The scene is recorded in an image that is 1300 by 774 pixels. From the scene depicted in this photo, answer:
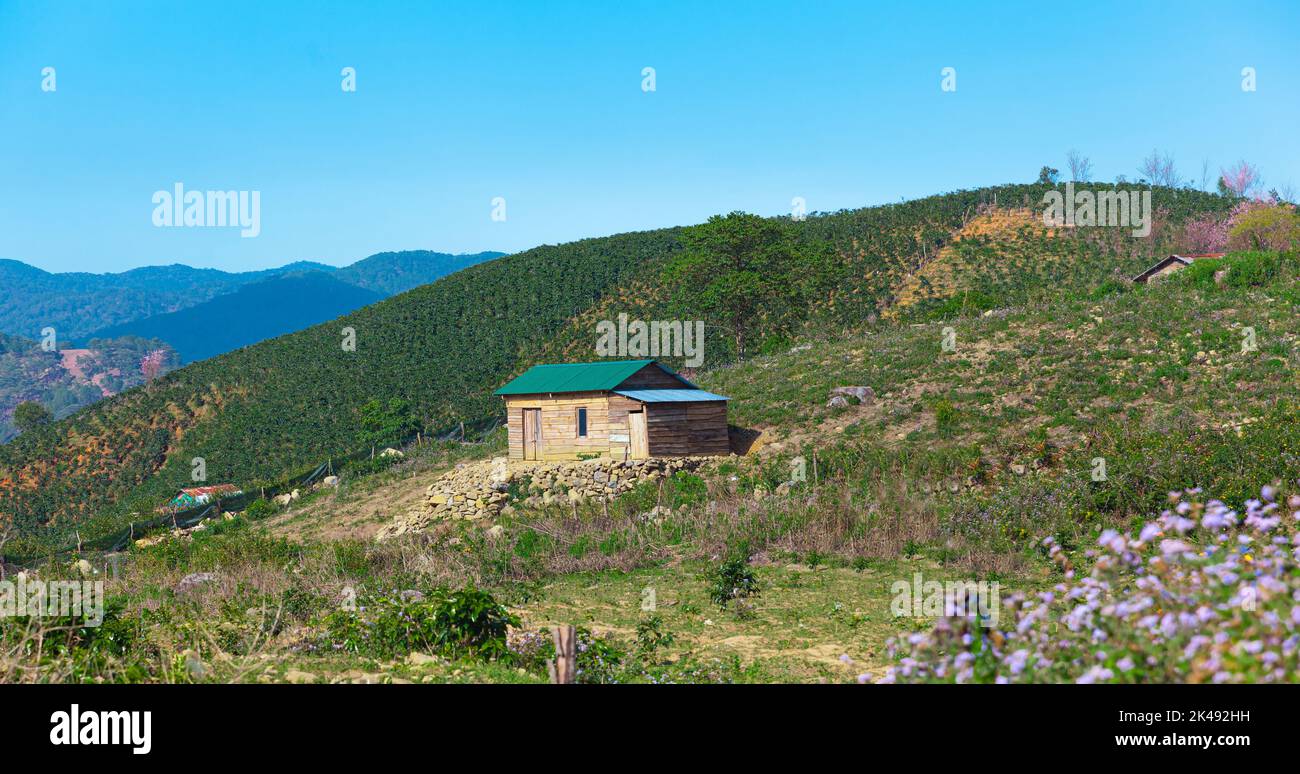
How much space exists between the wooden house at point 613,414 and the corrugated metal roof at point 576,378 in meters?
0.03

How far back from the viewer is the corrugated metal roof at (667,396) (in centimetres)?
2838

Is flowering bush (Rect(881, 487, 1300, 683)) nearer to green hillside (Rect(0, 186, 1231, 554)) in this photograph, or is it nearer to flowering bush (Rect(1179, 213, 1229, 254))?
green hillside (Rect(0, 186, 1231, 554))

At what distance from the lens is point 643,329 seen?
70.8m

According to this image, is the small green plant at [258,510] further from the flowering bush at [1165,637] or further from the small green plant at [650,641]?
the flowering bush at [1165,637]

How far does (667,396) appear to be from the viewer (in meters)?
29.2

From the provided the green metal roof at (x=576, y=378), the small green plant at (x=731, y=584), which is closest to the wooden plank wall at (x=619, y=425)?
the green metal roof at (x=576, y=378)

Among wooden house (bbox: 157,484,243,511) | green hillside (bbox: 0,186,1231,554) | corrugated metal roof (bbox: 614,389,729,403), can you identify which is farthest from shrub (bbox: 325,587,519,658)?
green hillside (bbox: 0,186,1231,554)

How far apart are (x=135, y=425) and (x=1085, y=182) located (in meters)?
81.7

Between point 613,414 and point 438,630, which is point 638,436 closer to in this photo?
point 613,414

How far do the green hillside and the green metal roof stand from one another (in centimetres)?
2176

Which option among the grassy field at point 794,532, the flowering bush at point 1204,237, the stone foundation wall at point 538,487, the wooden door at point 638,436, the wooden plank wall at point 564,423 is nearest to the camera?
the grassy field at point 794,532

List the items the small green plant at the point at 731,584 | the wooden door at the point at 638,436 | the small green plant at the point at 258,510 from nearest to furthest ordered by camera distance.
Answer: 1. the small green plant at the point at 731,584
2. the wooden door at the point at 638,436
3. the small green plant at the point at 258,510

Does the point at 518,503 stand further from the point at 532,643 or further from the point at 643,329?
the point at 643,329
